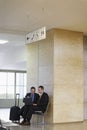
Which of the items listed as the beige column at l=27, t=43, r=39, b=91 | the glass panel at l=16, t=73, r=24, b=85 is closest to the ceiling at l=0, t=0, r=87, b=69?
the beige column at l=27, t=43, r=39, b=91

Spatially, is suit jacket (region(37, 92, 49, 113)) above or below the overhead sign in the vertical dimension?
below

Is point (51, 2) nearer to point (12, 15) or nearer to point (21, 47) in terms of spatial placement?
point (12, 15)

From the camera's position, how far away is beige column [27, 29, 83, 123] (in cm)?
885

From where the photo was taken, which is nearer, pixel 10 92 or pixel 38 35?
pixel 38 35

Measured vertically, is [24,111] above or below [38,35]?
below

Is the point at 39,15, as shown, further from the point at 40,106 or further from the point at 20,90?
the point at 20,90

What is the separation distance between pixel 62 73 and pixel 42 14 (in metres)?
2.43

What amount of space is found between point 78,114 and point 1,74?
9.18 m

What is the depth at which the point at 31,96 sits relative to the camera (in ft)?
29.7

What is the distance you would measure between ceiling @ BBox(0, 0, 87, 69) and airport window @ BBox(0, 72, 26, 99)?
755 cm

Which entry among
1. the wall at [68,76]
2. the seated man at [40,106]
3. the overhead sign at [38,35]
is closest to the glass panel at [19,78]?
the wall at [68,76]

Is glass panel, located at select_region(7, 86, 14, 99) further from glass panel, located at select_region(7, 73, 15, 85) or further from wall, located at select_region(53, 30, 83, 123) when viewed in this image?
wall, located at select_region(53, 30, 83, 123)

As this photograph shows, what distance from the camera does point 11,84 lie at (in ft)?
58.9

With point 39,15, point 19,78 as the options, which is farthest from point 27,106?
point 19,78
